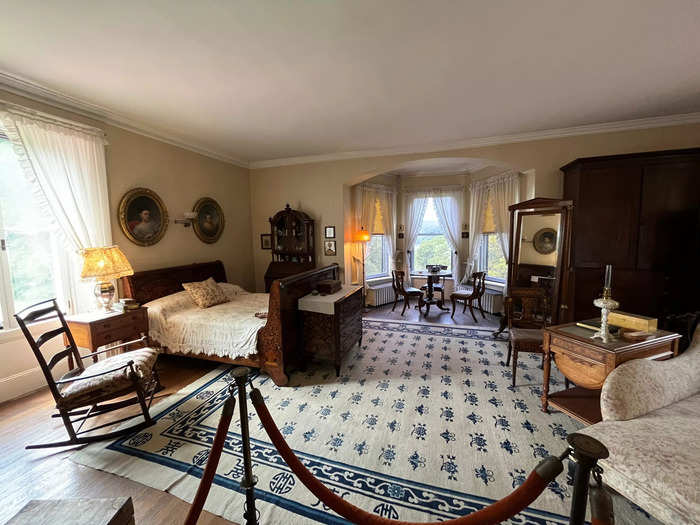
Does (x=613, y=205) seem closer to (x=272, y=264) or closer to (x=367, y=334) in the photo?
(x=367, y=334)

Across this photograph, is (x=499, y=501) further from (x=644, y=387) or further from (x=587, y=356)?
(x=587, y=356)

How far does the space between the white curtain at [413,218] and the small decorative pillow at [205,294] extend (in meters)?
4.23

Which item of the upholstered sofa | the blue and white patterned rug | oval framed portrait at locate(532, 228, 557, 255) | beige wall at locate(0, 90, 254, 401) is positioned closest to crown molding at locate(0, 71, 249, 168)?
beige wall at locate(0, 90, 254, 401)

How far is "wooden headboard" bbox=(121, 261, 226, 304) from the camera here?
3.43 meters

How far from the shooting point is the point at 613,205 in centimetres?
342

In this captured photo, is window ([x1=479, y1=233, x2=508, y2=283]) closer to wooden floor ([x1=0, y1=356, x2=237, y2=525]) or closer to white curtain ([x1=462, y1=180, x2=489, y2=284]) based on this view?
white curtain ([x1=462, y1=180, x2=489, y2=284])

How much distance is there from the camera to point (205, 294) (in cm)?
375

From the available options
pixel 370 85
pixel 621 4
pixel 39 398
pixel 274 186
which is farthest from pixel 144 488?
pixel 274 186

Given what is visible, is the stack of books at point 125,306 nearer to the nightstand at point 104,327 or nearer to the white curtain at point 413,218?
the nightstand at point 104,327

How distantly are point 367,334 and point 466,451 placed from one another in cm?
255

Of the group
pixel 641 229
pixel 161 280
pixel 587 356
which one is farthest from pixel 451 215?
pixel 161 280

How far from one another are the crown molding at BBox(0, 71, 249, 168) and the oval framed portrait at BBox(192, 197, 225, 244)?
844 mm

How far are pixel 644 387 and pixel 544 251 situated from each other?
255 cm

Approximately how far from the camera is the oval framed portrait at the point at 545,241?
152 inches
